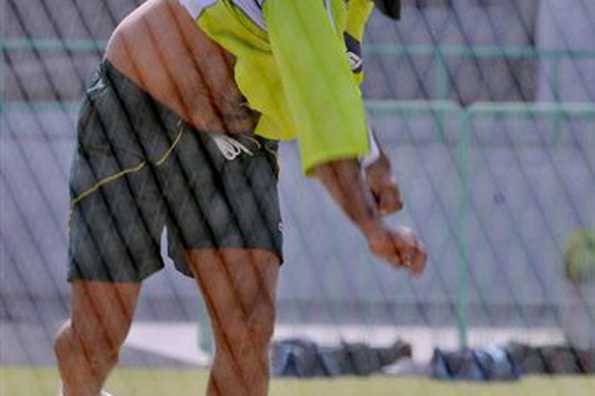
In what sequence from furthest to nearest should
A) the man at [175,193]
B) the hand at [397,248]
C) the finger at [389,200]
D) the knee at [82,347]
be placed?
the knee at [82,347], the man at [175,193], the finger at [389,200], the hand at [397,248]

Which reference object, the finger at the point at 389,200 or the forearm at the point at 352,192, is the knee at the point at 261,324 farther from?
the forearm at the point at 352,192

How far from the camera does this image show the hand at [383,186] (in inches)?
118

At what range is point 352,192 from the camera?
270 centimetres

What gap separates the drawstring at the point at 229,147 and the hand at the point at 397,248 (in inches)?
28.1

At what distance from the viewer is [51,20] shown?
7.44m

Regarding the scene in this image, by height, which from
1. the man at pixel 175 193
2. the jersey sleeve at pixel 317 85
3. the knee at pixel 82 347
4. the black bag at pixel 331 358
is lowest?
the black bag at pixel 331 358

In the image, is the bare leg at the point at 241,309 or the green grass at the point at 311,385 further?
the green grass at the point at 311,385

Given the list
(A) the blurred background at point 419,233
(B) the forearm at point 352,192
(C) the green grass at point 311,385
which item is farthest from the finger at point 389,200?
(A) the blurred background at point 419,233

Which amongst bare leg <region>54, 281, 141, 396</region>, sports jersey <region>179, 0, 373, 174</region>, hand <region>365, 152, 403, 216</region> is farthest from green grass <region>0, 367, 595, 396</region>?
sports jersey <region>179, 0, 373, 174</region>

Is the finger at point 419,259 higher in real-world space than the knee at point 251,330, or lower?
higher

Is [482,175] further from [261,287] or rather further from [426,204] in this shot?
[261,287]

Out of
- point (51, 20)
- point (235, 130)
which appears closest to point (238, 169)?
point (235, 130)

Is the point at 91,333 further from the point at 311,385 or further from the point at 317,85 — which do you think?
the point at 311,385

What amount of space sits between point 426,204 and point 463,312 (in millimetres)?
466
